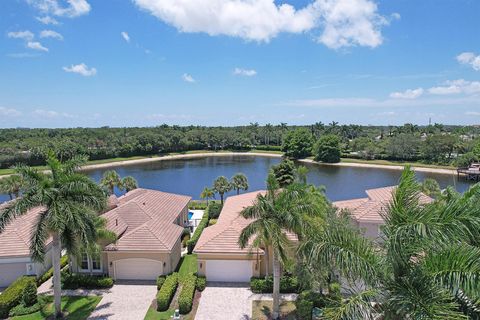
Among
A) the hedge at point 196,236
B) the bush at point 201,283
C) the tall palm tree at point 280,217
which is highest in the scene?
the tall palm tree at point 280,217

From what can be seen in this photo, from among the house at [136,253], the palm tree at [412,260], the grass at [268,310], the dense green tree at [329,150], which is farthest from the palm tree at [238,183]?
the dense green tree at [329,150]

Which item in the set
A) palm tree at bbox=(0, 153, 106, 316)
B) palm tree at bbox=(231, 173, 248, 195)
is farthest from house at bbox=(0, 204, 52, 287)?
palm tree at bbox=(231, 173, 248, 195)

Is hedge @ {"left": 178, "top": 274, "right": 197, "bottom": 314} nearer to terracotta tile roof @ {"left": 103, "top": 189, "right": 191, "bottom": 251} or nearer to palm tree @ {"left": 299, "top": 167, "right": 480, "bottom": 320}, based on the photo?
terracotta tile roof @ {"left": 103, "top": 189, "right": 191, "bottom": 251}

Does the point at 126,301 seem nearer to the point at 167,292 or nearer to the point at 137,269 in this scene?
the point at 167,292

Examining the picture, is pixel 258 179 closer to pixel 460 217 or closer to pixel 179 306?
pixel 179 306

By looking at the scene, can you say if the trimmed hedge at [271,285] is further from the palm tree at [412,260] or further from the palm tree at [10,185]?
the palm tree at [10,185]

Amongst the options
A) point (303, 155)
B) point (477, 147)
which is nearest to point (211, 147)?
point (303, 155)

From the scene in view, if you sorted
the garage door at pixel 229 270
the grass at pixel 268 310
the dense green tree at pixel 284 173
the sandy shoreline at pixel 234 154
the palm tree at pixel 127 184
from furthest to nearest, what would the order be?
the sandy shoreline at pixel 234 154
the dense green tree at pixel 284 173
the palm tree at pixel 127 184
the garage door at pixel 229 270
the grass at pixel 268 310

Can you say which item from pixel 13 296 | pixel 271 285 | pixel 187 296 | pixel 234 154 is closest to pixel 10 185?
pixel 13 296
